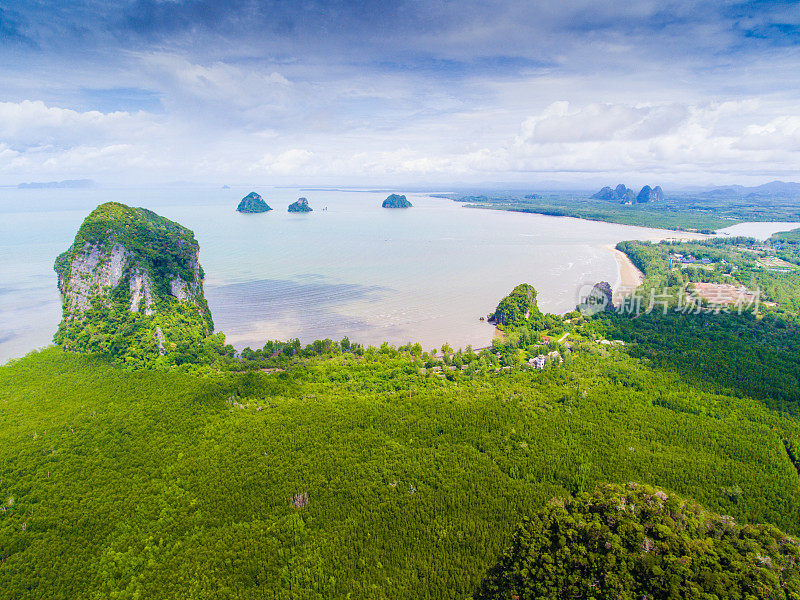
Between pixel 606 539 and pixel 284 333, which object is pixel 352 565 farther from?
pixel 284 333

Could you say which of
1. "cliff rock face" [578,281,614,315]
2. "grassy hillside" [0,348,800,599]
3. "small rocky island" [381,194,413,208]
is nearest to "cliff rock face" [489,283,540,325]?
"cliff rock face" [578,281,614,315]

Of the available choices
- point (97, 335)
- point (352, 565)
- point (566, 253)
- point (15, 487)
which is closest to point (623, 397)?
point (352, 565)

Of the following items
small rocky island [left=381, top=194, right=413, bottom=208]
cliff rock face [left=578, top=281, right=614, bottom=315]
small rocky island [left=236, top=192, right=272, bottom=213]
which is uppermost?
small rocky island [left=381, top=194, right=413, bottom=208]

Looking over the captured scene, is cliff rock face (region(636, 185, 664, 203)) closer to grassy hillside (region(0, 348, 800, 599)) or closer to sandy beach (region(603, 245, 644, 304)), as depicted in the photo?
sandy beach (region(603, 245, 644, 304))

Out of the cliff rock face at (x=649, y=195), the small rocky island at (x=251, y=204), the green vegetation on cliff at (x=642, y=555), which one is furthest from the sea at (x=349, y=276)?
the cliff rock face at (x=649, y=195)

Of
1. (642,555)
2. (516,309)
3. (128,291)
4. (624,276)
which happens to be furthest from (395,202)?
(642,555)

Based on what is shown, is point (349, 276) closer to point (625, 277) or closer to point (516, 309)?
point (516, 309)

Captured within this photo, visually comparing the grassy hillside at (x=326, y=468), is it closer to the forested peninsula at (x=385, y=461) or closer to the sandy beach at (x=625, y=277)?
the forested peninsula at (x=385, y=461)
